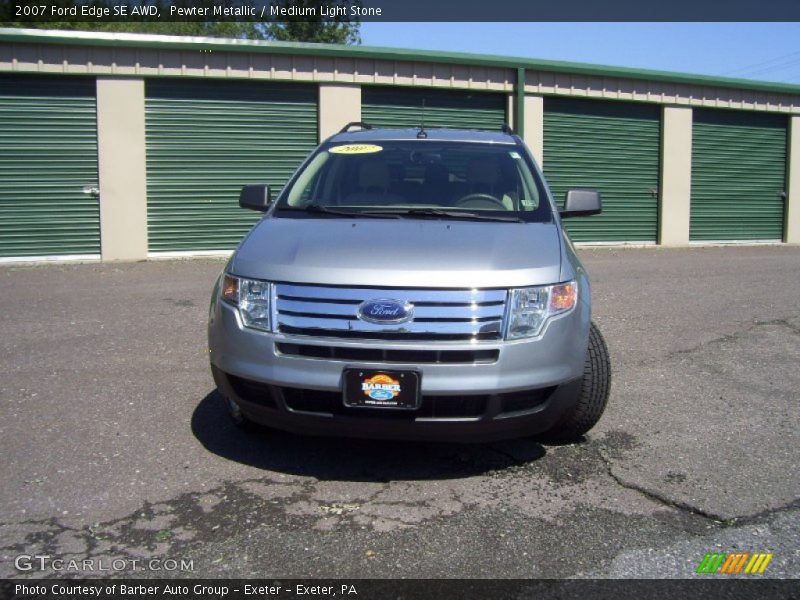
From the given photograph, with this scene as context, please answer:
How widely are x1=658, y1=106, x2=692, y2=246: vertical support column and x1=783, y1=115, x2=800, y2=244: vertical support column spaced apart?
2.94 m

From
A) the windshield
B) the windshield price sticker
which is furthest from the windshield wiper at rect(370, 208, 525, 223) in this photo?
the windshield price sticker

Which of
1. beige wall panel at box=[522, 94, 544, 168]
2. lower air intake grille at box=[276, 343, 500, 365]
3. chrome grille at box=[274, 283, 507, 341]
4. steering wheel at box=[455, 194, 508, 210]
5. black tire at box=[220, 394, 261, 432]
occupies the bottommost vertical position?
black tire at box=[220, 394, 261, 432]

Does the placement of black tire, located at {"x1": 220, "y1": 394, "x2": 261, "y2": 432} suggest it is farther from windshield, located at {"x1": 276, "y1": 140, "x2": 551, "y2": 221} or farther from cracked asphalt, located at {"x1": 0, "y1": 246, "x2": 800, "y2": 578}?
windshield, located at {"x1": 276, "y1": 140, "x2": 551, "y2": 221}

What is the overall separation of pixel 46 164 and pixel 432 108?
6.51m

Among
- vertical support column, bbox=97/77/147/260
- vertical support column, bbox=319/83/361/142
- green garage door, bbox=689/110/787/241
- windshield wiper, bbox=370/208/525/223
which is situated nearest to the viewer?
windshield wiper, bbox=370/208/525/223

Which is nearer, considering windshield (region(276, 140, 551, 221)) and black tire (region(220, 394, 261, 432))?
black tire (region(220, 394, 261, 432))

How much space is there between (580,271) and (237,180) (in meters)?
10.6

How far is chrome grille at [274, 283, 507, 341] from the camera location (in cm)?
389

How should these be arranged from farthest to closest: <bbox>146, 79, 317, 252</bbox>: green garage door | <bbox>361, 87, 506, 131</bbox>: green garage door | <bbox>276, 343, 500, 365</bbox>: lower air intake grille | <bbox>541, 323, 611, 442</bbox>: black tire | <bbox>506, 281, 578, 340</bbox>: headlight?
<bbox>361, 87, 506, 131</bbox>: green garage door, <bbox>146, 79, 317, 252</bbox>: green garage door, <bbox>541, 323, 611, 442</bbox>: black tire, <bbox>506, 281, 578, 340</bbox>: headlight, <bbox>276, 343, 500, 365</bbox>: lower air intake grille

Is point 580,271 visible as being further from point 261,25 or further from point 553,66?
point 261,25

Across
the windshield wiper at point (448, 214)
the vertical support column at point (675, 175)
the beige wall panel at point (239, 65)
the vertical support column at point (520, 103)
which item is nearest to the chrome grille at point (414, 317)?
the windshield wiper at point (448, 214)

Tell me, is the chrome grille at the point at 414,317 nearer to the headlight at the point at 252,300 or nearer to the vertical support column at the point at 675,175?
the headlight at the point at 252,300

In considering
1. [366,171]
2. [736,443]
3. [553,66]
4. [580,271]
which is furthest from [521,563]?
[553,66]

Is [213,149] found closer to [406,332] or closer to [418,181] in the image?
[418,181]
